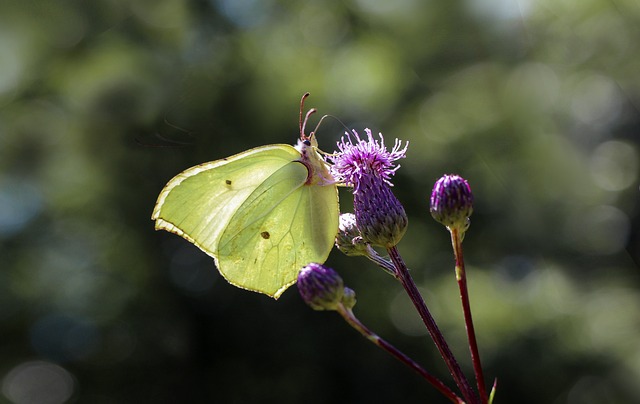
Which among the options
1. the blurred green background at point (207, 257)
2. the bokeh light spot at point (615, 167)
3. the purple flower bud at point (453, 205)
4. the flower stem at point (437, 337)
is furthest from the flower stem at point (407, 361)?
the bokeh light spot at point (615, 167)

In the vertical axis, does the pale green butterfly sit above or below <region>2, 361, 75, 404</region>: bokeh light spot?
above

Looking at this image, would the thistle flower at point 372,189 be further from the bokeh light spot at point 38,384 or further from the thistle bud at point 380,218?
the bokeh light spot at point 38,384

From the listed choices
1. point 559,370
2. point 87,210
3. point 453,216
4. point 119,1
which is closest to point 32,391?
point 87,210

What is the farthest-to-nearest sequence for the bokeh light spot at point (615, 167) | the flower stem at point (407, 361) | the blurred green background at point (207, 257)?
the bokeh light spot at point (615, 167) → the blurred green background at point (207, 257) → the flower stem at point (407, 361)

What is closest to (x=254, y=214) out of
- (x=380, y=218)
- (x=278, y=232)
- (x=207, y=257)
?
(x=278, y=232)

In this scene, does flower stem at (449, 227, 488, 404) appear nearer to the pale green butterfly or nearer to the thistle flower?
the thistle flower

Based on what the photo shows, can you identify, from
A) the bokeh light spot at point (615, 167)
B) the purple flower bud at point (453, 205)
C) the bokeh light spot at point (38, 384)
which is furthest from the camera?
the bokeh light spot at point (615, 167)

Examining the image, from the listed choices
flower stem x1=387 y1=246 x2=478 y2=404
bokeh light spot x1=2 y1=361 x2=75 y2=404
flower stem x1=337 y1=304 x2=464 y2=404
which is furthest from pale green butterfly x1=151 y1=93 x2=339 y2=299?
bokeh light spot x1=2 y1=361 x2=75 y2=404

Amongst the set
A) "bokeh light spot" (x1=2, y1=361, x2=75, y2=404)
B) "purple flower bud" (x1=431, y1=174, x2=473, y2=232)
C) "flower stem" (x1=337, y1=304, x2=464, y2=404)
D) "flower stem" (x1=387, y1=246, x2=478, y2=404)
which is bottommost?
"bokeh light spot" (x1=2, y1=361, x2=75, y2=404)
